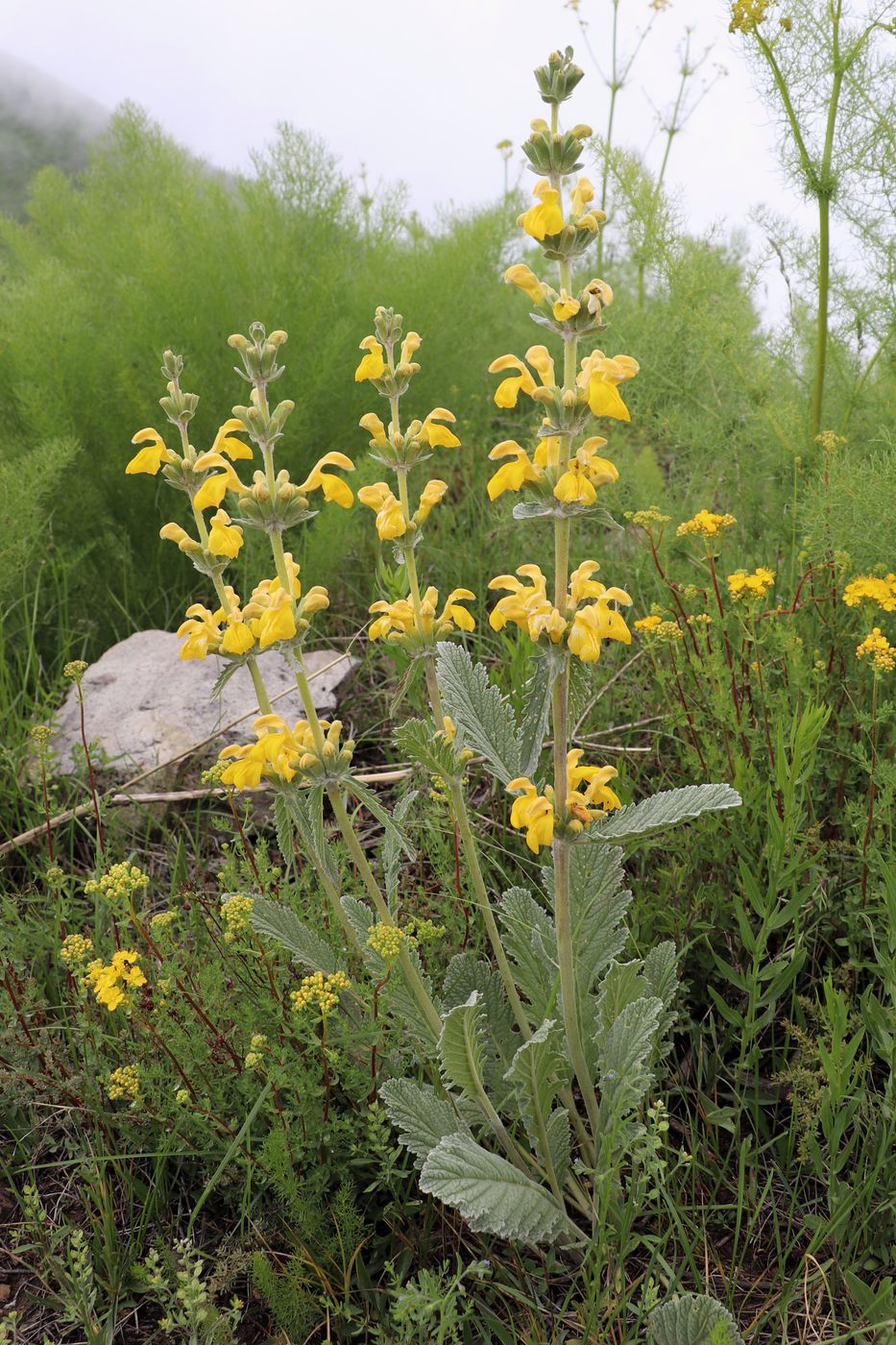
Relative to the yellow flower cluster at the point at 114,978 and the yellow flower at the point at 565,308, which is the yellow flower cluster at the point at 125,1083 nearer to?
the yellow flower cluster at the point at 114,978

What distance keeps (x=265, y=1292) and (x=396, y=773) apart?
3.88 feet

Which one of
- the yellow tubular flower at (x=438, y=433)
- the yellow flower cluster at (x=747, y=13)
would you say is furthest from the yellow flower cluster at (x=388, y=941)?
the yellow flower cluster at (x=747, y=13)

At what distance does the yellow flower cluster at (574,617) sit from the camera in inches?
47.0

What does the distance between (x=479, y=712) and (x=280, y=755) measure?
1.02ft

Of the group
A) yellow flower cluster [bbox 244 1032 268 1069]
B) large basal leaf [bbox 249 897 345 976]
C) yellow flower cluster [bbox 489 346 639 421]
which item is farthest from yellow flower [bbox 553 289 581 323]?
yellow flower cluster [bbox 244 1032 268 1069]

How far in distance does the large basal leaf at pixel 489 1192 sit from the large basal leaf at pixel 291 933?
1.20 feet

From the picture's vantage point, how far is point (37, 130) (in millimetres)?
7445

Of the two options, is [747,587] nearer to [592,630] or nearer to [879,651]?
[879,651]

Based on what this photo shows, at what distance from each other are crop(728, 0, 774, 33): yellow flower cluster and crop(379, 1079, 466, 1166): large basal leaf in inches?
112

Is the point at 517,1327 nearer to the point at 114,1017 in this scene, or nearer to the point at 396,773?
the point at 114,1017

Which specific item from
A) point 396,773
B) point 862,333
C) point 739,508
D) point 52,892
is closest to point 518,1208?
point 396,773

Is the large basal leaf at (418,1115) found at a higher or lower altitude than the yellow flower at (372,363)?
lower

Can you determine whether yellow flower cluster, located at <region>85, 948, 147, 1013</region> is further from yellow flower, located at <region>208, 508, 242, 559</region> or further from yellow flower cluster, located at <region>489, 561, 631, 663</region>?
yellow flower cluster, located at <region>489, 561, 631, 663</region>

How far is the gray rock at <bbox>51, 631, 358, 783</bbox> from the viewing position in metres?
2.78
